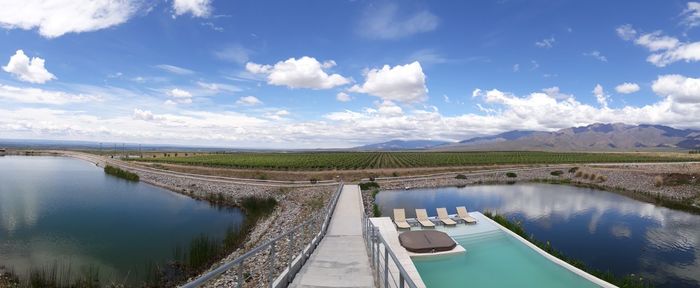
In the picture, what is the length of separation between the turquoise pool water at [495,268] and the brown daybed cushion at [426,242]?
42 centimetres

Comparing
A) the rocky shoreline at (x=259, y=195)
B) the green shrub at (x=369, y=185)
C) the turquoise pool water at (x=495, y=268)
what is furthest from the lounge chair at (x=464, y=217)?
the green shrub at (x=369, y=185)

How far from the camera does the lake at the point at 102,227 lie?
20.3 m

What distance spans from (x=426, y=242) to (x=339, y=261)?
6.51 m

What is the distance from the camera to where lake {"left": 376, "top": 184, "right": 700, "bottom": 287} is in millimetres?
19078

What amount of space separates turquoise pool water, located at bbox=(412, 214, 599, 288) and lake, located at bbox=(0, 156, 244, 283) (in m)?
14.3

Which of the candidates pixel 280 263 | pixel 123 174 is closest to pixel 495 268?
pixel 280 263

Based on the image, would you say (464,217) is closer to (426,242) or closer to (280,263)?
(426,242)

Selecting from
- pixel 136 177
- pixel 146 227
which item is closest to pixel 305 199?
pixel 146 227

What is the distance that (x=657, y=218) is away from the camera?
3041 centimetres

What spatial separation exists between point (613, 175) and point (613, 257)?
46555mm

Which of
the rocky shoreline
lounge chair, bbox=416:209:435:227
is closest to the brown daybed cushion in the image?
lounge chair, bbox=416:209:435:227

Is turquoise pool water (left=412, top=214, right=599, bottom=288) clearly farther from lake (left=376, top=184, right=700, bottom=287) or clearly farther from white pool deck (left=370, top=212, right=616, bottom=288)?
lake (left=376, top=184, right=700, bottom=287)

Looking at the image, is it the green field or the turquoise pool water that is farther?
the green field

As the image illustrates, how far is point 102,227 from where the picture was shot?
93.8 ft
